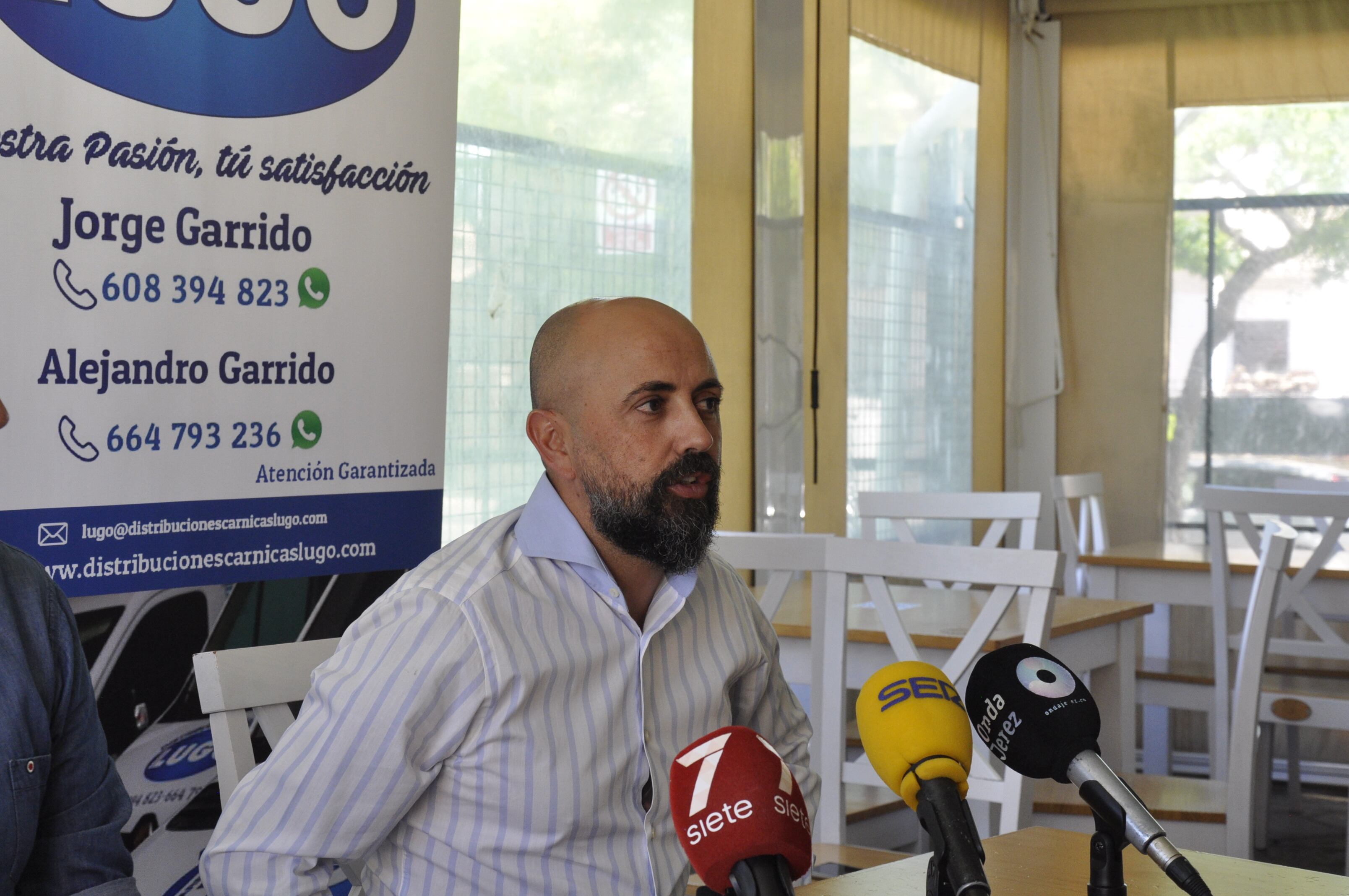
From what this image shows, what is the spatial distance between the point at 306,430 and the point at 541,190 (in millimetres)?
1256

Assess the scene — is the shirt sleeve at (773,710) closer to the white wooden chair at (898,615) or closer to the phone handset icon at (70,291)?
the white wooden chair at (898,615)

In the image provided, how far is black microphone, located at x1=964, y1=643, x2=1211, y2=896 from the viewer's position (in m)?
0.92

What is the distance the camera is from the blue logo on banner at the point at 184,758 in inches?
87.2

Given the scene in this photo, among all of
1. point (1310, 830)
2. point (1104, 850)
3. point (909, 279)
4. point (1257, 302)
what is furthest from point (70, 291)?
point (1257, 302)

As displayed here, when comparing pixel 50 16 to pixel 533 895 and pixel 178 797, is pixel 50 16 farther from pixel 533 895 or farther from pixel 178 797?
pixel 533 895

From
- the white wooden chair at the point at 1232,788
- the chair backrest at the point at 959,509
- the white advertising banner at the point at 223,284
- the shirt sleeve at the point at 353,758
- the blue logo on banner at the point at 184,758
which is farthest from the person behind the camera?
the chair backrest at the point at 959,509

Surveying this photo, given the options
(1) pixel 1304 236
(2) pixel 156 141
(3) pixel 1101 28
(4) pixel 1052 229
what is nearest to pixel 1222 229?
(1) pixel 1304 236

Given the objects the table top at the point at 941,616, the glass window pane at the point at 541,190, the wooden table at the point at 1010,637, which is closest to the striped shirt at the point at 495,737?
the table top at the point at 941,616

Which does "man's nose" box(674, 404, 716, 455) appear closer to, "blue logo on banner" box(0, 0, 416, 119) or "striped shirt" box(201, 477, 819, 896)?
"striped shirt" box(201, 477, 819, 896)

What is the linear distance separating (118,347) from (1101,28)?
4.88 metres

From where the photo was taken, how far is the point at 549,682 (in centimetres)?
136

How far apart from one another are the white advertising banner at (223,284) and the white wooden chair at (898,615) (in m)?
0.82

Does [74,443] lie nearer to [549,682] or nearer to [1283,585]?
[549,682]

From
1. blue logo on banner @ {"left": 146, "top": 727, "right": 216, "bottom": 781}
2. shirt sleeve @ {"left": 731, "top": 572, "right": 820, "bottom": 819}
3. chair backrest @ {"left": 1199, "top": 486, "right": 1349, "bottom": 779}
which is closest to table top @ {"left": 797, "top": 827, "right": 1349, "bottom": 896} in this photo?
shirt sleeve @ {"left": 731, "top": 572, "right": 820, "bottom": 819}
